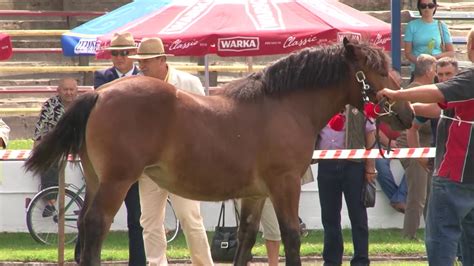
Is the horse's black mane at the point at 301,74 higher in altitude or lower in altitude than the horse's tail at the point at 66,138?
higher

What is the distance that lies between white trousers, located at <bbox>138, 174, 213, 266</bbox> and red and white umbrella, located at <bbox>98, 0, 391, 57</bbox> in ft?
15.2

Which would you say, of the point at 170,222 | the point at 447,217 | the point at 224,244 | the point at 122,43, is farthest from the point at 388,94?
the point at 170,222

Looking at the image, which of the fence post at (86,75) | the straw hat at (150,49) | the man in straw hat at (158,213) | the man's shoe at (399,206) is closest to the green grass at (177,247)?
the man's shoe at (399,206)

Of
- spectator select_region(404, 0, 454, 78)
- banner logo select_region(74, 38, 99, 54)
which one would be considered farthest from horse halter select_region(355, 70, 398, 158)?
spectator select_region(404, 0, 454, 78)

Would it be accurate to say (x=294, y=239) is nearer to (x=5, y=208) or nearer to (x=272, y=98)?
(x=272, y=98)

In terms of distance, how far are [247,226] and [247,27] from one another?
5.50 meters

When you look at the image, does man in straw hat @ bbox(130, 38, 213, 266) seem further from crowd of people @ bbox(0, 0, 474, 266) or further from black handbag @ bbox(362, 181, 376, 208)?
black handbag @ bbox(362, 181, 376, 208)

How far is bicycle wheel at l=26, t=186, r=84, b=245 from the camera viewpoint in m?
13.9

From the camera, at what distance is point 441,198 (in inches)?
355

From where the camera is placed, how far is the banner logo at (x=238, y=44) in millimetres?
15055

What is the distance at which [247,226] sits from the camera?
1021 centimetres

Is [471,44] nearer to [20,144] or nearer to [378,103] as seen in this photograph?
[378,103]

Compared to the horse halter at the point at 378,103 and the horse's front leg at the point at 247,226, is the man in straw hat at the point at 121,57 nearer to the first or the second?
the horse's front leg at the point at 247,226

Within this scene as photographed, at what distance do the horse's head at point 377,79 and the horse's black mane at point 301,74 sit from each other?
0.33 feet
